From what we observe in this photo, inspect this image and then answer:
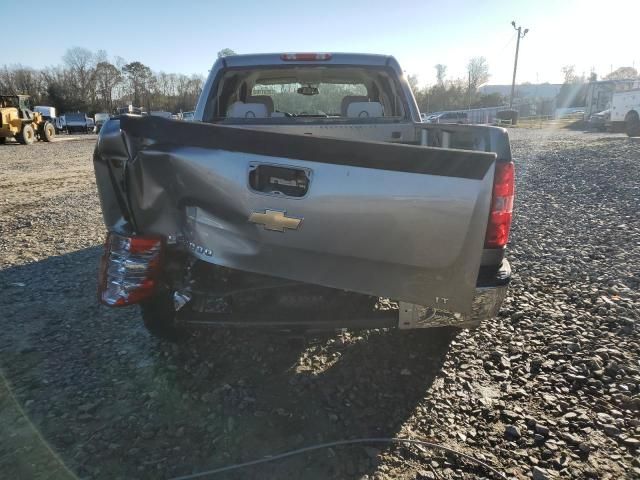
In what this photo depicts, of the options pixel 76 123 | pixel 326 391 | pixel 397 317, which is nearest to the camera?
pixel 397 317

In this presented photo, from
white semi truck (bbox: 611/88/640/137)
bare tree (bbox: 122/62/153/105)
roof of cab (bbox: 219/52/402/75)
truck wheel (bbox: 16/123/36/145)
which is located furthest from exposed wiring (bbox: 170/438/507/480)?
bare tree (bbox: 122/62/153/105)

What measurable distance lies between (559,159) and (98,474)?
15652mm

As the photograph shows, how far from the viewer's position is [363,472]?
208 cm

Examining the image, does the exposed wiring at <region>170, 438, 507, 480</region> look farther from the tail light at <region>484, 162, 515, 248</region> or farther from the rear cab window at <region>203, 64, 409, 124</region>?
the rear cab window at <region>203, 64, 409, 124</region>

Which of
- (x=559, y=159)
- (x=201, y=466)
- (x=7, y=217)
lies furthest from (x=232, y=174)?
(x=559, y=159)

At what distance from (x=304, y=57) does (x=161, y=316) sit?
259 centimetres

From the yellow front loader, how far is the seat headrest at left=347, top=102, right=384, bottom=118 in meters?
25.6

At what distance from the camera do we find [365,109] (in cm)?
438

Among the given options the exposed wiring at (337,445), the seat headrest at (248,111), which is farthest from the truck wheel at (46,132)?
the exposed wiring at (337,445)

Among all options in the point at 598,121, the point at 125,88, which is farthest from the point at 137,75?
the point at 598,121

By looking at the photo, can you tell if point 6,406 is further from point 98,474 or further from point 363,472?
point 363,472

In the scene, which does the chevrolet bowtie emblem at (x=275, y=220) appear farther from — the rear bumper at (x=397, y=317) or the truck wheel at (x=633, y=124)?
the truck wheel at (x=633, y=124)

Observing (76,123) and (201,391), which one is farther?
(76,123)

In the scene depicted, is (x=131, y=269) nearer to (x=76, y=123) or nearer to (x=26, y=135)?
(x=26, y=135)
